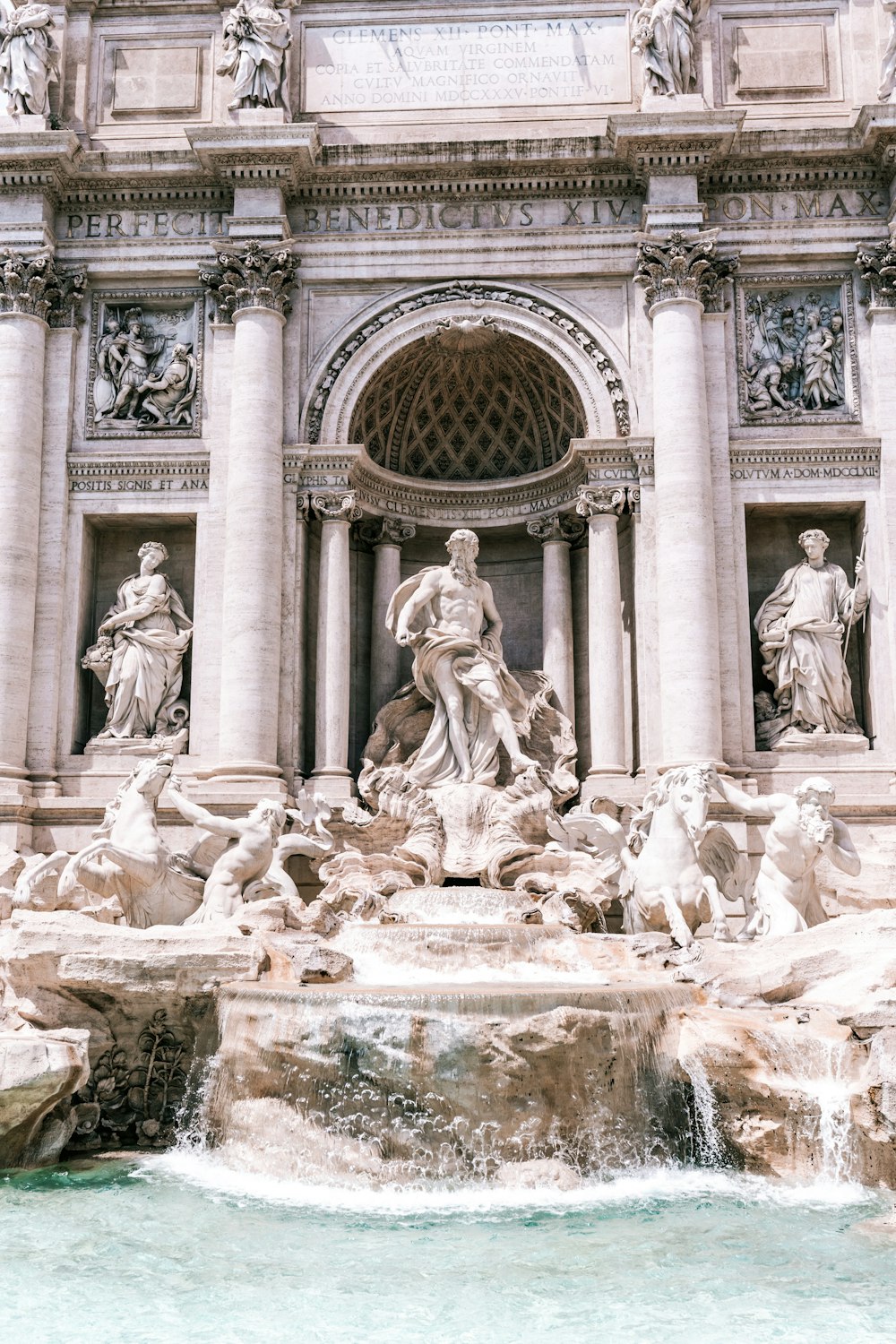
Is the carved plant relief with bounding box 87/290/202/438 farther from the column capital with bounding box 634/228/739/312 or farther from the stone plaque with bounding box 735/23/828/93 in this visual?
the stone plaque with bounding box 735/23/828/93

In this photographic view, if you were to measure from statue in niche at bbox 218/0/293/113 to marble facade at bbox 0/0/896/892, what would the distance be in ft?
0.17

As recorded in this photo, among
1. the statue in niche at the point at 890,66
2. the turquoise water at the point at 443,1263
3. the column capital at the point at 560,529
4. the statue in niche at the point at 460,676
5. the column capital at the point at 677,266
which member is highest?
the statue in niche at the point at 890,66

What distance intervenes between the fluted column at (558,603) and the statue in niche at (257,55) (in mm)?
6981

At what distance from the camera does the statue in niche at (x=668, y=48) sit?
1775 cm

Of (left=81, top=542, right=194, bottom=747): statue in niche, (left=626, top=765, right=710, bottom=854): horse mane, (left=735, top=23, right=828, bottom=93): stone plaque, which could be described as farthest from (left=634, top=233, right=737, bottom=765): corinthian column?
(left=81, top=542, right=194, bottom=747): statue in niche

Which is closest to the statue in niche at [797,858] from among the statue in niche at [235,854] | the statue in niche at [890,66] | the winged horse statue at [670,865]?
the winged horse statue at [670,865]

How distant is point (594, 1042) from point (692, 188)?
12461 mm

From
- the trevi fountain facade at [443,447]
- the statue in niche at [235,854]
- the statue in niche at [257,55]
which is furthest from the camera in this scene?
the statue in niche at [257,55]

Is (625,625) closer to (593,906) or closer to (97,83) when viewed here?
(593,906)

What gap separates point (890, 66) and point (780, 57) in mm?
1556

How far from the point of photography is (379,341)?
59.2 feet

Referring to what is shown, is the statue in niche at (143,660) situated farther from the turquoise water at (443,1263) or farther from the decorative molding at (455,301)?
the turquoise water at (443,1263)

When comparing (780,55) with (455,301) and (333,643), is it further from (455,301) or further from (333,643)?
(333,643)

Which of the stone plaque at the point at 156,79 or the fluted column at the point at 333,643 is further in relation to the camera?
the stone plaque at the point at 156,79
